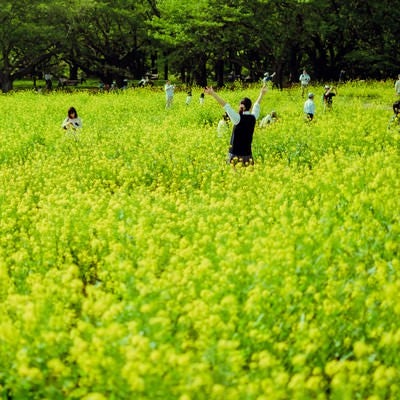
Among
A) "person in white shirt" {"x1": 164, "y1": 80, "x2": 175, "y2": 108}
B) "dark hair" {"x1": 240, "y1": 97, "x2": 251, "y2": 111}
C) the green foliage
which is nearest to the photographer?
the green foliage

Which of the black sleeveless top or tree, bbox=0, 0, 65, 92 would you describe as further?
tree, bbox=0, 0, 65, 92

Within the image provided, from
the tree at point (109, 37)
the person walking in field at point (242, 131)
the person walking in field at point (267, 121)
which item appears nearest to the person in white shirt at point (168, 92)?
the person walking in field at point (267, 121)

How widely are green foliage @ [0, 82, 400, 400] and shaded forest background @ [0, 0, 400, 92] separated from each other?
2523cm

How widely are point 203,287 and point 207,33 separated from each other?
3252 centimetres

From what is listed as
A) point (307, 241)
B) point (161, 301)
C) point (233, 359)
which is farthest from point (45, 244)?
point (233, 359)

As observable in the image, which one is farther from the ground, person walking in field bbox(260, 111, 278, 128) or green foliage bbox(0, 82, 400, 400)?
person walking in field bbox(260, 111, 278, 128)

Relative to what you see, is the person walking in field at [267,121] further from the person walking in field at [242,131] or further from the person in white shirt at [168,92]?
the person in white shirt at [168,92]

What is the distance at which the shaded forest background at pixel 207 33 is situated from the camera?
33.8m

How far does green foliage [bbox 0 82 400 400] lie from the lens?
315 centimetres

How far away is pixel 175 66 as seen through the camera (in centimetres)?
4281

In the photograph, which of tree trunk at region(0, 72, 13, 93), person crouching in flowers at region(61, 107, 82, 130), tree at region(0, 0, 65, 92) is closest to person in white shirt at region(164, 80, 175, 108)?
person crouching in flowers at region(61, 107, 82, 130)

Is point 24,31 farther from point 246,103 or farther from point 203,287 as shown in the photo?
point 203,287

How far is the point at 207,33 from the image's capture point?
34.7 m

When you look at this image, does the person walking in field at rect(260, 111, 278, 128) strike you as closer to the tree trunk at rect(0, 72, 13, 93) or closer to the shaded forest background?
the shaded forest background
